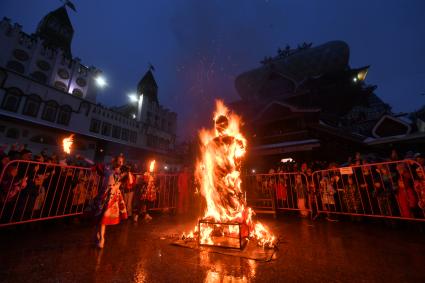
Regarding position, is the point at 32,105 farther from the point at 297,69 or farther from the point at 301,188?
the point at 297,69

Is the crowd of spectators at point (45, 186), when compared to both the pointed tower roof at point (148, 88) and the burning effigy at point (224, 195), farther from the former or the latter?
the pointed tower roof at point (148, 88)

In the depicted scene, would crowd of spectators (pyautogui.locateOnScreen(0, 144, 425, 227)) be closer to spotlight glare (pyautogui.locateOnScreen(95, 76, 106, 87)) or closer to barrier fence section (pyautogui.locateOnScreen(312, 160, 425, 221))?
barrier fence section (pyautogui.locateOnScreen(312, 160, 425, 221))

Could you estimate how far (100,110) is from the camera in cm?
2881

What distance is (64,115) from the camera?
24.8 m

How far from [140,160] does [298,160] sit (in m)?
22.7

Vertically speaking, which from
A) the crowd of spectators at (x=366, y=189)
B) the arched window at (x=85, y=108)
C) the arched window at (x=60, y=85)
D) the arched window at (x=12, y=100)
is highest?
the arched window at (x=60, y=85)

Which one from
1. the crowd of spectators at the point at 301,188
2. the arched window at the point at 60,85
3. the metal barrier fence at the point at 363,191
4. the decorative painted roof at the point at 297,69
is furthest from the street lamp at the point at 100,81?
the metal barrier fence at the point at 363,191

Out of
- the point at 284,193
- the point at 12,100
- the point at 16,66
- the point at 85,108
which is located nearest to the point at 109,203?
the point at 284,193

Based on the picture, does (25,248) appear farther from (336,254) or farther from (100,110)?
(100,110)

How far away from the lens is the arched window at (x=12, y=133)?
19.1 meters

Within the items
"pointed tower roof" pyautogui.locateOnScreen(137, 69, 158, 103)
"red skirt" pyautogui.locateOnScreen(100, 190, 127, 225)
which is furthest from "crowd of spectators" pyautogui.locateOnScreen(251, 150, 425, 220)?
"pointed tower roof" pyautogui.locateOnScreen(137, 69, 158, 103)

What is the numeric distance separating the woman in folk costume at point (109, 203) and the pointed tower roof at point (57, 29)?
124 ft

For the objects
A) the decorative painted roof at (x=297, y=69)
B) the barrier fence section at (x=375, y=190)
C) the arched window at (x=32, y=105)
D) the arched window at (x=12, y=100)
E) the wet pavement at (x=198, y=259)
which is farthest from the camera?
the decorative painted roof at (x=297, y=69)

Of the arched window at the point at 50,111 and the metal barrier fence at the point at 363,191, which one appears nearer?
the metal barrier fence at the point at 363,191
